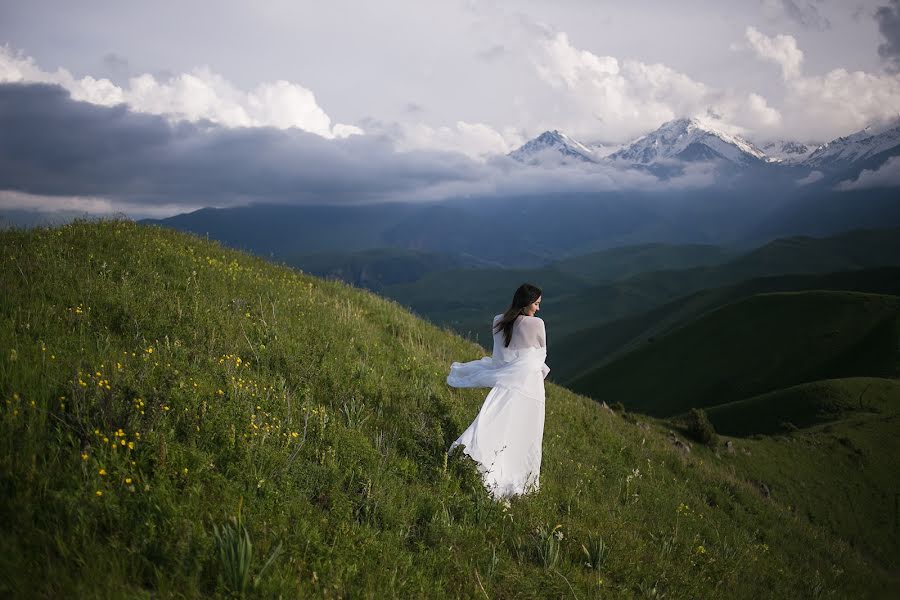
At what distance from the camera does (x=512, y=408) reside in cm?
810

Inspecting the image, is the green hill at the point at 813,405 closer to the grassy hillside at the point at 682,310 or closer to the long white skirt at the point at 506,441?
the long white skirt at the point at 506,441

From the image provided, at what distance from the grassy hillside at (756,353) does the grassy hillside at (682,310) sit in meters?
41.6

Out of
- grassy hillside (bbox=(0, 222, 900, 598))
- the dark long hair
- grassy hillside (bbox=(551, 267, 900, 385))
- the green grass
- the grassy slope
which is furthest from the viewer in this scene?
grassy hillside (bbox=(551, 267, 900, 385))

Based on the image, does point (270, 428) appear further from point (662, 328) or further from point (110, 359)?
point (662, 328)

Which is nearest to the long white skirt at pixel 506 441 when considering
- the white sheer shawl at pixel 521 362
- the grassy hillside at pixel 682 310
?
the white sheer shawl at pixel 521 362

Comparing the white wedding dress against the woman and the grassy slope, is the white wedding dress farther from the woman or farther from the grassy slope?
the grassy slope

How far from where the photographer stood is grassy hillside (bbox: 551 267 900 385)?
509 feet

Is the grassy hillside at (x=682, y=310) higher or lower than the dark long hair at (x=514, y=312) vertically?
lower

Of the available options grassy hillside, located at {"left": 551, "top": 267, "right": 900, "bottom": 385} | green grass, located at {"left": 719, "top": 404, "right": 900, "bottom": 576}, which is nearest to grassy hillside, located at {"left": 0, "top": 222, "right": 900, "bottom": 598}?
green grass, located at {"left": 719, "top": 404, "right": 900, "bottom": 576}

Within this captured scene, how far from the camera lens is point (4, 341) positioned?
620 cm

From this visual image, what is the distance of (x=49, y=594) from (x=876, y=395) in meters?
54.8

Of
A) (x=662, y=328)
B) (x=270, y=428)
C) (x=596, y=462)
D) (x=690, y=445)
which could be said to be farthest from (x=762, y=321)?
(x=270, y=428)

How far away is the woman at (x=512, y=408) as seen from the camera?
774 centimetres

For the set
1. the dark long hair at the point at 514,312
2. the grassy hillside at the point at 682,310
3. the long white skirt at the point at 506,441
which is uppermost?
the dark long hair at the point at 514,312
